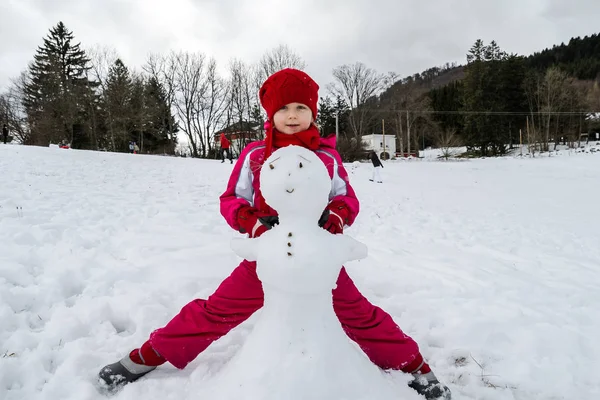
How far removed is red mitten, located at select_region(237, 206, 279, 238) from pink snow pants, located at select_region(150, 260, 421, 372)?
0.25m

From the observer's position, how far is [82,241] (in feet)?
12.6

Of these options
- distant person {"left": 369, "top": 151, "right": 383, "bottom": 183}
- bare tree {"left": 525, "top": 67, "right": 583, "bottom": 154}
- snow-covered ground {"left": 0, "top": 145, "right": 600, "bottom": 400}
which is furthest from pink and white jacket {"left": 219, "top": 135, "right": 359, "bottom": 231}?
bare tree {"left": 525, "top": 67, "right": 583, "bottom": 154}

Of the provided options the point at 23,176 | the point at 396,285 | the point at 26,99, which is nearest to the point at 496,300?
the point at 396,285

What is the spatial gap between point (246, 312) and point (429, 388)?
1.02m

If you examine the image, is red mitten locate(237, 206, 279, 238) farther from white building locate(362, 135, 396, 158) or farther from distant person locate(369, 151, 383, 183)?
white building locate(362, 135, 396, 158)

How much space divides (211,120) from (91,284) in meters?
36.0

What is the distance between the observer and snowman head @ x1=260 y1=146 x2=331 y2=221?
137cm

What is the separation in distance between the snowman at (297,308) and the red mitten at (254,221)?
0.14 m

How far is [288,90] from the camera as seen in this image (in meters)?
1.76

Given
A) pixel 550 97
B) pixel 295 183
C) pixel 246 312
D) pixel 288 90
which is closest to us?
pixel 295 183

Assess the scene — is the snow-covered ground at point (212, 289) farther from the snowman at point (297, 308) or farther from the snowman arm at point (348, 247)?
the snowman arm at point (348, 247)

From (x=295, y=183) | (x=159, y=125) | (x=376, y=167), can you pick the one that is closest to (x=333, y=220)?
(x=295, y=183)

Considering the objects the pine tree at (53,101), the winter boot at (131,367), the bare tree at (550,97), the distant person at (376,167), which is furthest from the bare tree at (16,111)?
the bare tree at (550,97)

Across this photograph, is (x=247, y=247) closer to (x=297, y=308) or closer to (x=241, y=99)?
(x=297, y=308)
